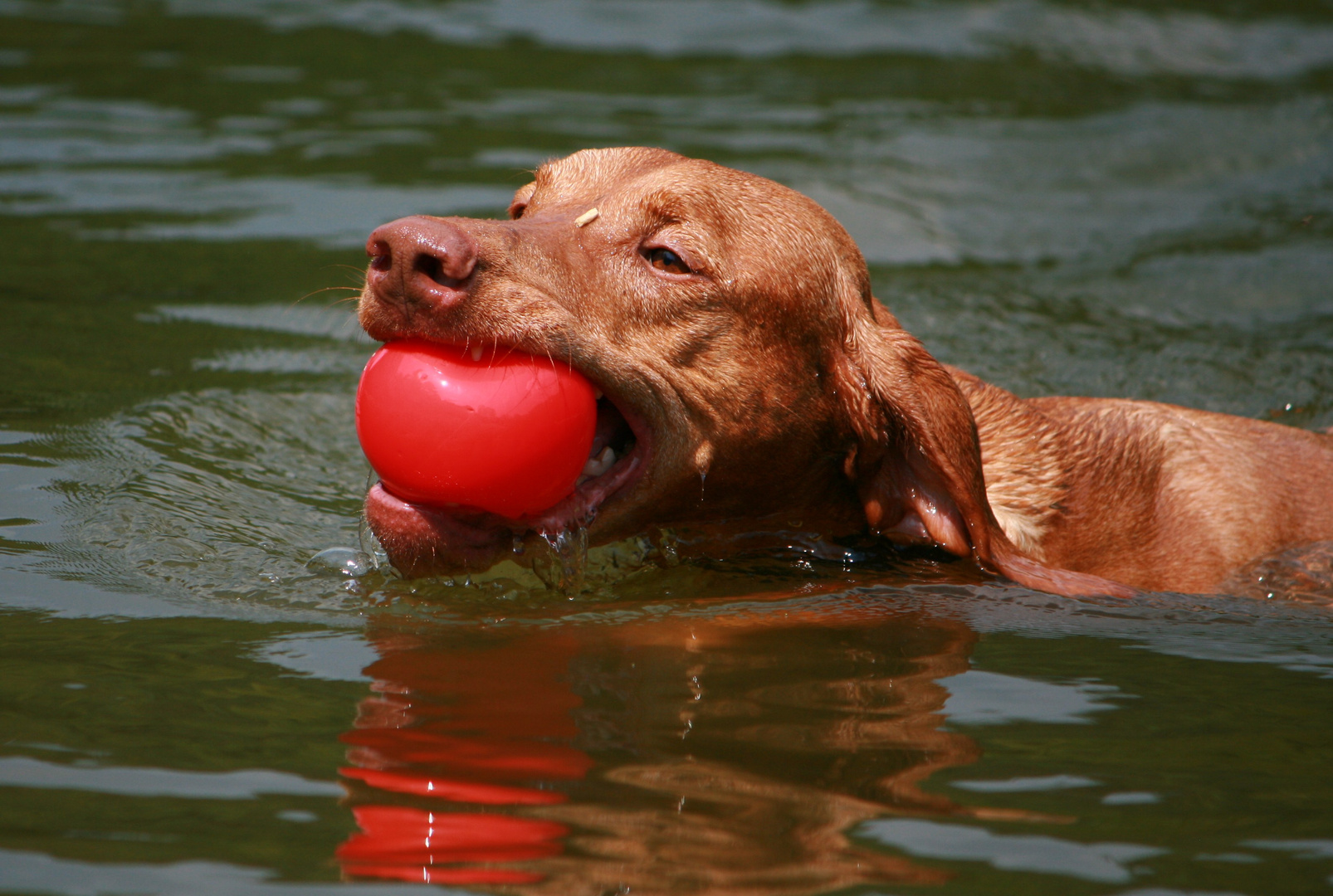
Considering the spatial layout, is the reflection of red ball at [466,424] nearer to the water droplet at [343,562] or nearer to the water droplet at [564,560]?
the water droplet at [564,560]

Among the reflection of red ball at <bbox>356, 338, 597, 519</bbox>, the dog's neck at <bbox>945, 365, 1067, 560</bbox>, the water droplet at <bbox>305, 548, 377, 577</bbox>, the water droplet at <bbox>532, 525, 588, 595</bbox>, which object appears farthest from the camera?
the dog's neck at <bbox>945, 365, 1067, 560</bbox>

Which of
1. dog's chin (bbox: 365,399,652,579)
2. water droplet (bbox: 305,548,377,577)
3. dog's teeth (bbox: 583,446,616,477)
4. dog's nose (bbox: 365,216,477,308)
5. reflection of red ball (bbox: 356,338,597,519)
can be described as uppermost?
dog's nose (bbox: 365,216,477,308)

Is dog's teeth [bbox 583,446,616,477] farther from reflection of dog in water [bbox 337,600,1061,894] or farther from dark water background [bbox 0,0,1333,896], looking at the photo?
reflection of dog in water [bbox 337,600,1061,894]

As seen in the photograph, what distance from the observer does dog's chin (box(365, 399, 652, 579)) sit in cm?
443

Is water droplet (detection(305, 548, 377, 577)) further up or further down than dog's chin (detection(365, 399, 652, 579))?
further down

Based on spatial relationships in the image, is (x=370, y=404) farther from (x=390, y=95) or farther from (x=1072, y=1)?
(x=1072, y=1)

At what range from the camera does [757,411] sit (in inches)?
196

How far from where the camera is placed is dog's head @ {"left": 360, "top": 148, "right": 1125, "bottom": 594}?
439 cm

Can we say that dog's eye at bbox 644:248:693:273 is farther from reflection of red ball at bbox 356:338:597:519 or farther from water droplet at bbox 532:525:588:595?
water droplet at bbox 532:525:588:595

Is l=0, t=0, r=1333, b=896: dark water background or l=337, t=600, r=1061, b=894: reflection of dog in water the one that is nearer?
l=337, t=600, r=1061, b=894: reflection of dog in water

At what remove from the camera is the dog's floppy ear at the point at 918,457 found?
4914 millimetres

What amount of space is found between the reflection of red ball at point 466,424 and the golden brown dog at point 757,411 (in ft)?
0.28

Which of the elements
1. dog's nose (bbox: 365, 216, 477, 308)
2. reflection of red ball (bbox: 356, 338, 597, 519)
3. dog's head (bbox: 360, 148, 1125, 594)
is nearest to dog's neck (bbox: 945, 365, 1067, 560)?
dog's head (bbox: 360, 148, 1125, 594)

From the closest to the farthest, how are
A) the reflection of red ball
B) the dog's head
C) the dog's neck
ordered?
the reflection of red ball, the dog's head, the dog's neck
